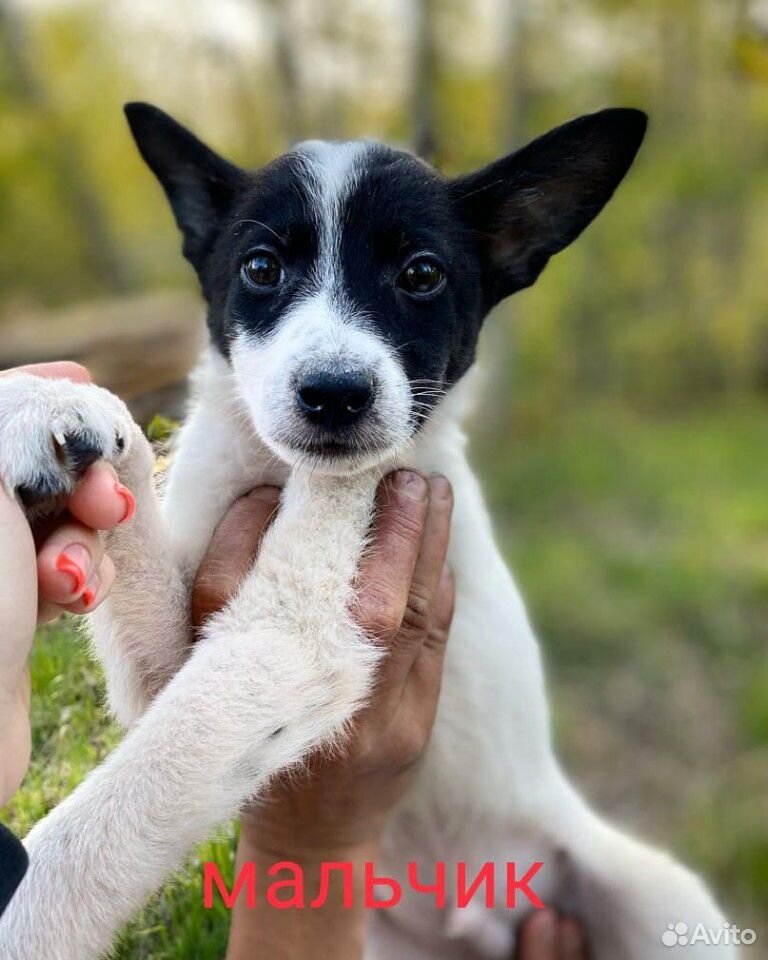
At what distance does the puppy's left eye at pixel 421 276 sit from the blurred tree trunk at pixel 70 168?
12.3ft

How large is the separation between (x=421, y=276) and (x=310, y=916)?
1159mm

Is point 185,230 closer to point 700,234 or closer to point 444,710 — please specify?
point 444,710

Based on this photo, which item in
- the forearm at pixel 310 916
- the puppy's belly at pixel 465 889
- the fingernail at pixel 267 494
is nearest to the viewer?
the forearm at pixel 310 916

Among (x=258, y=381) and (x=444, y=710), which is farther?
(x=444, y=710)

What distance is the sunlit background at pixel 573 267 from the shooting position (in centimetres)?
391

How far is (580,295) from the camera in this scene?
6.34m

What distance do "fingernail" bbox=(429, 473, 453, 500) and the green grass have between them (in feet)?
2.17

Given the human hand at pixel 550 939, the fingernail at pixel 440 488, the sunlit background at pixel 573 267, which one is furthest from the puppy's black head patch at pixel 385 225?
the human hand at pixel 550 939

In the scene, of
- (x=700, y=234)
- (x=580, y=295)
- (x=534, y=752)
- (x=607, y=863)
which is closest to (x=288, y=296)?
(x=534, y=752)

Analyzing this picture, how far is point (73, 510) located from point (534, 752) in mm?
1180

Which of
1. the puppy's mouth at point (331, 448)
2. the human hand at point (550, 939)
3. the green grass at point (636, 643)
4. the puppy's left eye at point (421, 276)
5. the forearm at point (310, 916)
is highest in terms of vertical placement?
the puppy's left eye at point (421, 276)

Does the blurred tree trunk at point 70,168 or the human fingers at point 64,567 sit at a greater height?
the human fingers at point 64,567

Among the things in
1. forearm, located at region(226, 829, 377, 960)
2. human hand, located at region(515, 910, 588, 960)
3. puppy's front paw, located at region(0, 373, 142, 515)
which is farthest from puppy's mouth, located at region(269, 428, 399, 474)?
human hand, located at region(515, 910, 588, 960)

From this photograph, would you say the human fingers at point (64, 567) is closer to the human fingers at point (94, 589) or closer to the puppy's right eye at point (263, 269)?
the human fingers at point (94, 589)
